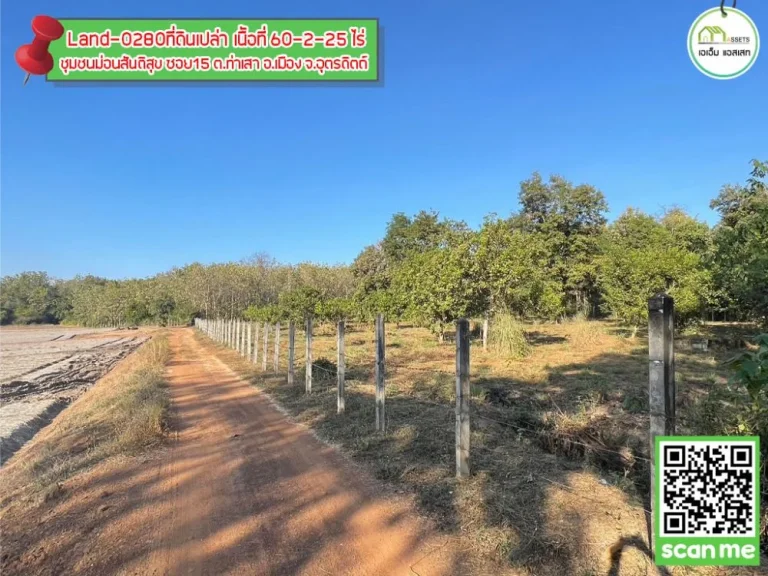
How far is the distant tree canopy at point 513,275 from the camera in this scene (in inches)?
676

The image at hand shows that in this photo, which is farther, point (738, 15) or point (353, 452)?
point (353, 452)

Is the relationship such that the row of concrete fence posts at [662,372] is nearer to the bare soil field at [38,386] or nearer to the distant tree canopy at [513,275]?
the distant tree canopy at [513,275]

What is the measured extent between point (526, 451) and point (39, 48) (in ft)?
21.0

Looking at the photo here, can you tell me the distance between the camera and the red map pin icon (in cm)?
427

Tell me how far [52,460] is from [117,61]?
4.93 metres

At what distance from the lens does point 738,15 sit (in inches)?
117

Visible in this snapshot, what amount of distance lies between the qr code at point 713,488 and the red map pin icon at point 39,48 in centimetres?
591

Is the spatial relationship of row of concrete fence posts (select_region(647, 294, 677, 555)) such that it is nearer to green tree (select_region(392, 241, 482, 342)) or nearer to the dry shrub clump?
green tree (select_region(392, 241, 482, 342))

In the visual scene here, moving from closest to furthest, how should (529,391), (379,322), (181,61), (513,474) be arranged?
(513,474) < (181,61) < (379,322) < (529,391)

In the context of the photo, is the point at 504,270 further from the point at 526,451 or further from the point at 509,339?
the point at 526,451

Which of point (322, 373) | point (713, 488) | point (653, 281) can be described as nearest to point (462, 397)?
point (713, 488)

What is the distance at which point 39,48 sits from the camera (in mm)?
4516

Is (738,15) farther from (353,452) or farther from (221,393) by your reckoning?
(221,393)

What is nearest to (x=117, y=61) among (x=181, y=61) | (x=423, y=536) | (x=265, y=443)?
(x=181, y=61)
